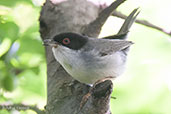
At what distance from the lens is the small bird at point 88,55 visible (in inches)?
133

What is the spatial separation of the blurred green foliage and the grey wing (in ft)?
2.71

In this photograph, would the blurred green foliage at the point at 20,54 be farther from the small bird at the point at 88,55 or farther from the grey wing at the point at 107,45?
the grey wing at the point at 107,45

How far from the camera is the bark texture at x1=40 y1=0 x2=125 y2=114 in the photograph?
234cm

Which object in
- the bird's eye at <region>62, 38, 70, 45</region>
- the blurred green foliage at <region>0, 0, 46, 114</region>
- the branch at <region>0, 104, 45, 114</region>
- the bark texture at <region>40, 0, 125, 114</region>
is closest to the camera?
the bark texture at <region>40, 0, 125, 114</region>

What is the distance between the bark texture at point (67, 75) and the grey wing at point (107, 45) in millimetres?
260

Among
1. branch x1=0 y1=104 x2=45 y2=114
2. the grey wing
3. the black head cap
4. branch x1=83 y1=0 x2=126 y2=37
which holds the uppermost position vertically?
branch x1=83 y1=0 x2=126 y2=37

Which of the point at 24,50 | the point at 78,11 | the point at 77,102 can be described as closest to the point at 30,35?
the point at 24,50

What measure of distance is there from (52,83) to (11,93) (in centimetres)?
80

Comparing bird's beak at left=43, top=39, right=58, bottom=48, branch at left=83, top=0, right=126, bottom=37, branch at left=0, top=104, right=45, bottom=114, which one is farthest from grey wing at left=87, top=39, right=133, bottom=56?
branch at left=0, top=104, right=45, bottom=114

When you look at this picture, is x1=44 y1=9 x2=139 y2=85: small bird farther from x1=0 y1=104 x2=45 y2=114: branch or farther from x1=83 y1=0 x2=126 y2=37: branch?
x1=0 y1=104 x2=45 y2=114: branch

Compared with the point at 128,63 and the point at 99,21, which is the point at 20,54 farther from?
the point at 128,63

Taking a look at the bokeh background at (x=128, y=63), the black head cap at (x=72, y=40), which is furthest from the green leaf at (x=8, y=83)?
the black head cap at (x=72, y=40)

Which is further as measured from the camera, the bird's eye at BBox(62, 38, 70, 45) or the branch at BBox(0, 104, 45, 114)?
the bird's eye at BBox(62, 38, 70, 45)

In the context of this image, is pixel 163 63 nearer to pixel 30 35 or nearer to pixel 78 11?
pixel 78 11
